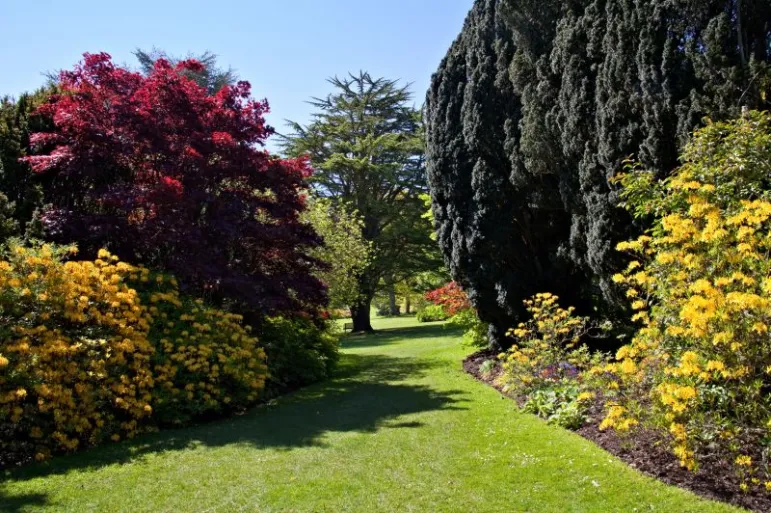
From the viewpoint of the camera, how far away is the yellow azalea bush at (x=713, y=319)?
3771 millimetres

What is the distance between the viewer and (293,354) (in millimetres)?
10438

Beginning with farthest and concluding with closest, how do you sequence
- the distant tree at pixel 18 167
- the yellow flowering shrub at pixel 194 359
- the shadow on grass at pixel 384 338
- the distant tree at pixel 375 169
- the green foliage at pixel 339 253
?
the distant tree at pixel 375 169, the shadow on grass at pixel 384 338, the green foliage at pixel 339 253, the distant tree at pixel 18 167, the yellow flowering shrub at pixel 194 359

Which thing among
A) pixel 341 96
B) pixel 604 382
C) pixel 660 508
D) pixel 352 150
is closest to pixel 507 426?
pixel 604 382

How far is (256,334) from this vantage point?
387 inches

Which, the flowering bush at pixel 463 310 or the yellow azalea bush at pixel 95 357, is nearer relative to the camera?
the yellow azalea bush at pixel 95 357

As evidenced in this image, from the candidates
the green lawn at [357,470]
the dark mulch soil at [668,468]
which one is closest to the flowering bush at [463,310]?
the green lawn at [357,470]

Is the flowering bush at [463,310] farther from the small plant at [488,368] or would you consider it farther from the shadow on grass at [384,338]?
the shadow on grass at [384,338]

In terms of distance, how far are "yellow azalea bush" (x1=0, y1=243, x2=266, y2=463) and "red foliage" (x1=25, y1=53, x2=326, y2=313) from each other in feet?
3.15

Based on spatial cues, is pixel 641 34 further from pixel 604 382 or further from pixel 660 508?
pixel 660 508

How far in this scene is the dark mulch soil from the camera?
375 centimetres

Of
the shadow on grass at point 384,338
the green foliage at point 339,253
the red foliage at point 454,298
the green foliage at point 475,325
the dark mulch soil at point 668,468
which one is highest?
the green foliage at point 339,253

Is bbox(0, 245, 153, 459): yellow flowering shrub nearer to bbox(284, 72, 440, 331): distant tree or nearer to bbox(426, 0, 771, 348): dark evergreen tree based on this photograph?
bbox(426, 0, 771, 348): dark evergreen tree

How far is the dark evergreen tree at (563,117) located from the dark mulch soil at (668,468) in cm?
240

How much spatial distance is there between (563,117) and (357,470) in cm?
528
